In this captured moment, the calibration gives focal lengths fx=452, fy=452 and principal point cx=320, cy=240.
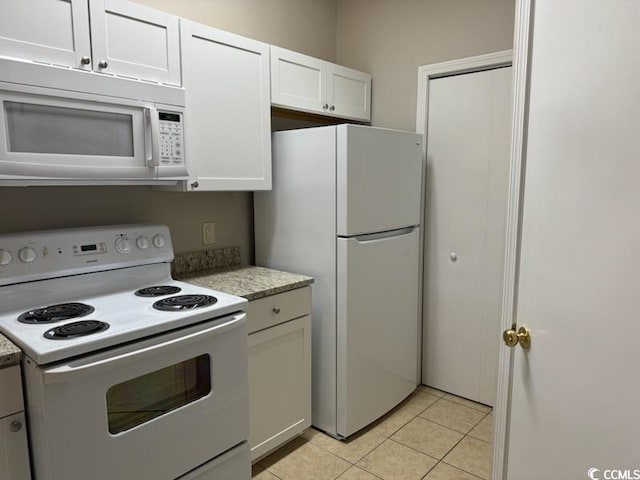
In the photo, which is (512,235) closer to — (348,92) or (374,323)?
(374,323)

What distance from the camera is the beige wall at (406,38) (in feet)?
8.35

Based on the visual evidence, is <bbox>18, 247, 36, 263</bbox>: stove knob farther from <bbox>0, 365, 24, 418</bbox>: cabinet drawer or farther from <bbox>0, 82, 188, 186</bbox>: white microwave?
<bbox>0, 365, 24, 418</bbox>: cabinet drawer

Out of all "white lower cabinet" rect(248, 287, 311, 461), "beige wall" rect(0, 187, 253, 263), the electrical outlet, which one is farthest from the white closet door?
the electrical outlet

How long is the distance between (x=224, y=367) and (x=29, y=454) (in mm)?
634

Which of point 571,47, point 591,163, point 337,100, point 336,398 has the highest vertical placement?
point 337,100

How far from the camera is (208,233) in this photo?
2.47 meters

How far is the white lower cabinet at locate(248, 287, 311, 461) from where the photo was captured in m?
2.07

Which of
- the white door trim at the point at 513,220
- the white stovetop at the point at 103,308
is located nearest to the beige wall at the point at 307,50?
the white stovetop at the point at 103,308

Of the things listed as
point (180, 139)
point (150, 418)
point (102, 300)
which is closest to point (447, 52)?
point (180, 139)

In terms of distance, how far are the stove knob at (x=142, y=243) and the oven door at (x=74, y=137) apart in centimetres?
31

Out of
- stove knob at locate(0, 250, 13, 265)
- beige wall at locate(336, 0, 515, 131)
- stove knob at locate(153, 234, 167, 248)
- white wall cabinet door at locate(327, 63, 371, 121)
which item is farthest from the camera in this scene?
white wall cabinet door at locate(327, 63, 371, 121)

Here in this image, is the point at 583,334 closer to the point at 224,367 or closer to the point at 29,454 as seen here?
the point at 224,367

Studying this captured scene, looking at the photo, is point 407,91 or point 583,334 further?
point 407,91

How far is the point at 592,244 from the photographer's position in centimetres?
103
